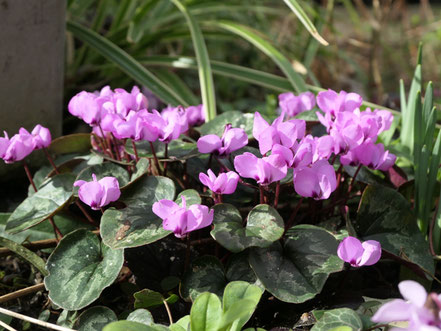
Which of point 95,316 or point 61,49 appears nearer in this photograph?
point 95,316

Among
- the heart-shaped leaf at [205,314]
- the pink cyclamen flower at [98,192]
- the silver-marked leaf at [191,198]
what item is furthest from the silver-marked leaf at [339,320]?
the pink cyclamen flower at [98,192]

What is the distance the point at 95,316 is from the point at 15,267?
413 millimetres

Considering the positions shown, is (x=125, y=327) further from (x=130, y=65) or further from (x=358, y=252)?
(x=130, y=65)

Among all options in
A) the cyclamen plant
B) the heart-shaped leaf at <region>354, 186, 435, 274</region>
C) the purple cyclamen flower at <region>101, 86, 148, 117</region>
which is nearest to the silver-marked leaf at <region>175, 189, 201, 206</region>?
the cyclamen plant

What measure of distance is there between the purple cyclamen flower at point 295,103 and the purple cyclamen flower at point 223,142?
0.36 meters

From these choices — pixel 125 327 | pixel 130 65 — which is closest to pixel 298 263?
A: pixel 125 327

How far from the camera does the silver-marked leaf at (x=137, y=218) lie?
95cm

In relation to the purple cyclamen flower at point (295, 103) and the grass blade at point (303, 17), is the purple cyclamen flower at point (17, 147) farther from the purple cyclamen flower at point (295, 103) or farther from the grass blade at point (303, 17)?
the grass blade at point (303, 17)

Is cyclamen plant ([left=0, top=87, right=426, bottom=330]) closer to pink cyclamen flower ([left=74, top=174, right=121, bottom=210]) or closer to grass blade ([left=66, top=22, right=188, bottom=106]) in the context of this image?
pink cyclamen flower ([left=74, top=174, right=121, bottom=210])

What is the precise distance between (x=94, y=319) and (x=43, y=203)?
304mm

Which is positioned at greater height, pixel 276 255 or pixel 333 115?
pixel 333 115

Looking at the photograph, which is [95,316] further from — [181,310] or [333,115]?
[333,115]

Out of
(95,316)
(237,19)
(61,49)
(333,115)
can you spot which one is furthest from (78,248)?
(237,19)

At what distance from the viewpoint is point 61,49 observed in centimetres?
172
